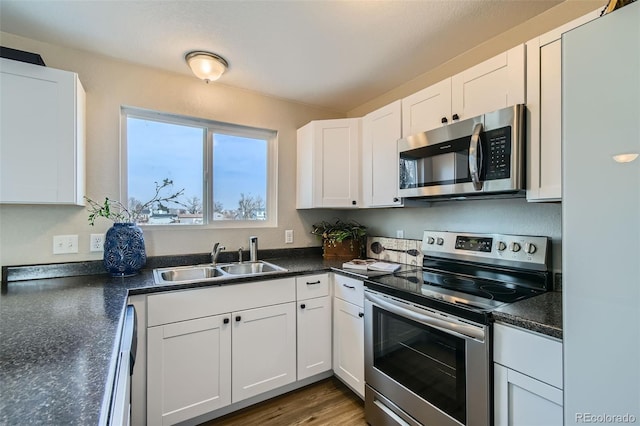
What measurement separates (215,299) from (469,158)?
5.42 feet

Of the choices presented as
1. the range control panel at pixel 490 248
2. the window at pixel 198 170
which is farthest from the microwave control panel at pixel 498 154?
the window at pixel 198 170

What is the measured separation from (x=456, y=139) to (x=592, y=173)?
87 cm

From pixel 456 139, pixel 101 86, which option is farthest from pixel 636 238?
pixel 101 86

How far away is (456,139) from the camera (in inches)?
66.2

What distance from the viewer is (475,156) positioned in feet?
5.03

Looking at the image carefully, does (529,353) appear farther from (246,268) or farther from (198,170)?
(198,170)

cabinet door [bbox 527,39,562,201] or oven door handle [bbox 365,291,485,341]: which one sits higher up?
cabinet door [bbox 527,39,562,201]

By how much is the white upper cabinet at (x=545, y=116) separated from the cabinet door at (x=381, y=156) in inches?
32.3

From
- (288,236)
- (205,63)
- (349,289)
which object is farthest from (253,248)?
(205,63)

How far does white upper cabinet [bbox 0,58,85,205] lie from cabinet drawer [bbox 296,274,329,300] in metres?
1.46

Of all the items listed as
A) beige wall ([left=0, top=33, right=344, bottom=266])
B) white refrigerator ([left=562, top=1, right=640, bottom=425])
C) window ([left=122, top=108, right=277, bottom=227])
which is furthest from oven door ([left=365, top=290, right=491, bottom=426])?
window ([left=122, top=108, right=277, bottom=227])

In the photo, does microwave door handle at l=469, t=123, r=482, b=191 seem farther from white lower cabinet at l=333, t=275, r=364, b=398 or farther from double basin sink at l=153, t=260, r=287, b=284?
double basin sink at l=153, t=260, r=287, b=284

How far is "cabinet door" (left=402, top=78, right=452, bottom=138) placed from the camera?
179 centimetres

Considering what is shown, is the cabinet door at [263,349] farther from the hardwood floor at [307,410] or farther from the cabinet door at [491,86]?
the cabinet door at [491,86]
